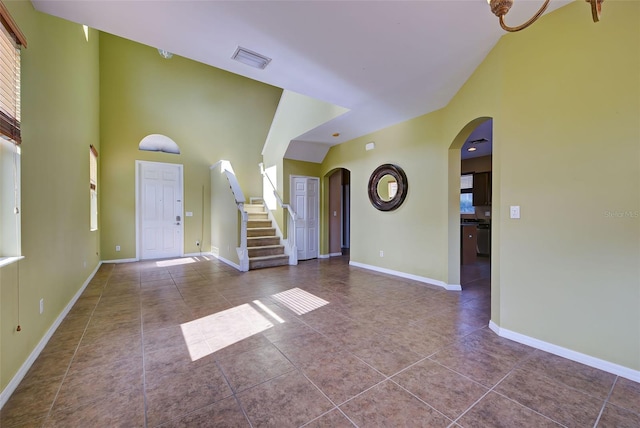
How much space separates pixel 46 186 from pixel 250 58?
236 cm

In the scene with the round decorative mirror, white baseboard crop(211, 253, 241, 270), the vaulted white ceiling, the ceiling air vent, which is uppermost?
the ceiling air vent

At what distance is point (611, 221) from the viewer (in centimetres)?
194

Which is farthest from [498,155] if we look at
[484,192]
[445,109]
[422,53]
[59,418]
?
[484,192]

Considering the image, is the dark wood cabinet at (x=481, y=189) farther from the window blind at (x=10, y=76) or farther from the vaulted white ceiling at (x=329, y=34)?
the window blind at (x=10, y=76)

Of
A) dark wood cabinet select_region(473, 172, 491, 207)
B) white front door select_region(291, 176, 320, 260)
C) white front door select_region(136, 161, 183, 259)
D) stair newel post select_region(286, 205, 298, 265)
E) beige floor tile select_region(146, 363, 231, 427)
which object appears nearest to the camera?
beige floor tile select_region(146, 363, 231, 427)

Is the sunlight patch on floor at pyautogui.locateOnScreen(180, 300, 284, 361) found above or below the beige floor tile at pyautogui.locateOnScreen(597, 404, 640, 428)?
above

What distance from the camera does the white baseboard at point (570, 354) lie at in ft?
6.15

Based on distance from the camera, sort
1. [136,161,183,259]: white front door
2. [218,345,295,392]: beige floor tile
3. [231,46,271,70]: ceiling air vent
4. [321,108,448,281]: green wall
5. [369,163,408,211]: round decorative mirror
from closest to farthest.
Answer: [218,345,295,392]: beige floor tile, [231,46,271,70]: ceiling air vent, [321,108,448,281]: green wall, [369,163,408,211]: round decorative mirror, [136,161,183,259]: white front door

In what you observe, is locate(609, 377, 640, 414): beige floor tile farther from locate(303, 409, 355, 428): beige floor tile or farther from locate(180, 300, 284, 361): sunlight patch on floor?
locate(180, 300, 284, 361): sunlight patch on floor

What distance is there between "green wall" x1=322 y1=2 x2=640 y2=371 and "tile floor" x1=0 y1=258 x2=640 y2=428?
0.35 metres

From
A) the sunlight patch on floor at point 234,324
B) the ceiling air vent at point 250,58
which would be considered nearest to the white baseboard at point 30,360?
the sunlight patch on floor at point 234,324

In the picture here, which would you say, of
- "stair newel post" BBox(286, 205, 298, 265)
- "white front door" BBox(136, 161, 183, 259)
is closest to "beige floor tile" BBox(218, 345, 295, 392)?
"stair newel post" BBox(286, 205, 298, 265)

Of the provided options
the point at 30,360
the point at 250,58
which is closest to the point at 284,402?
the point at 30,360

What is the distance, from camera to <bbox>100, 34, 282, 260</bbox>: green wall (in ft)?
19.4
